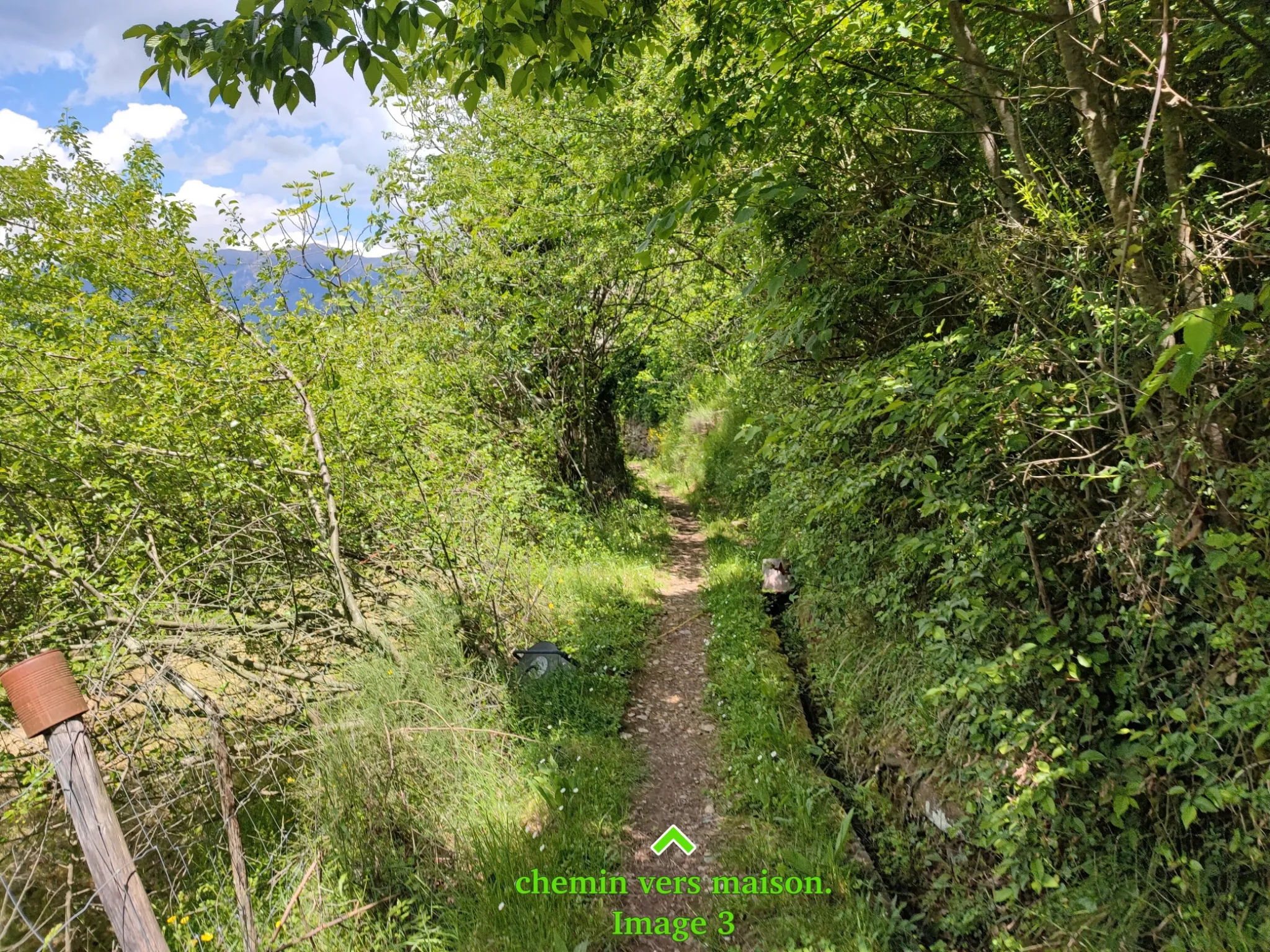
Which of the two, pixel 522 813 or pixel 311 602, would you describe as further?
pixel 311 602

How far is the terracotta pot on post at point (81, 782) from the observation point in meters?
1.64

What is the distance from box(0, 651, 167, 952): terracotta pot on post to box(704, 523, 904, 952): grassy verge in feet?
8.70

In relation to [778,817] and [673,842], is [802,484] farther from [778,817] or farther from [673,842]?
[673,842]

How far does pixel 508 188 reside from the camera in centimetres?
771

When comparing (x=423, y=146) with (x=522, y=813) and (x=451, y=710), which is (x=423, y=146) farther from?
(x=522, y=813)

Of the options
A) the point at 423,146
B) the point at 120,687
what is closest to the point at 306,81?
the point at 120,687

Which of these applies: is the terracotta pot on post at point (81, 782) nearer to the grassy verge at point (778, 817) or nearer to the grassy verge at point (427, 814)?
the grassy verge at point (427, 814)

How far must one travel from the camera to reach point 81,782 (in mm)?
1711

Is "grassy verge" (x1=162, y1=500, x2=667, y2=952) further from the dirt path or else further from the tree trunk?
the tree trunk

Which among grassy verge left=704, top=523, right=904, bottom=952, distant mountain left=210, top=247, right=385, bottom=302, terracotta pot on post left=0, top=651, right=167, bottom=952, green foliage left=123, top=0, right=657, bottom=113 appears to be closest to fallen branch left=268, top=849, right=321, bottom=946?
terracotta pot on post left=0, top=651, right=167, bottom=952

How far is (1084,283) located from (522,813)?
14.0ft

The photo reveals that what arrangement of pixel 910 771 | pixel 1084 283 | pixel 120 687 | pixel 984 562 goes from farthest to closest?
pixel 910 771 < pixel 120 687 < pixel 984 562 < pixel 1084 283

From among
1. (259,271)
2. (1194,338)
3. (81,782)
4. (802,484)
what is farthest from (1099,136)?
(259,271)

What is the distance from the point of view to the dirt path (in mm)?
3414
